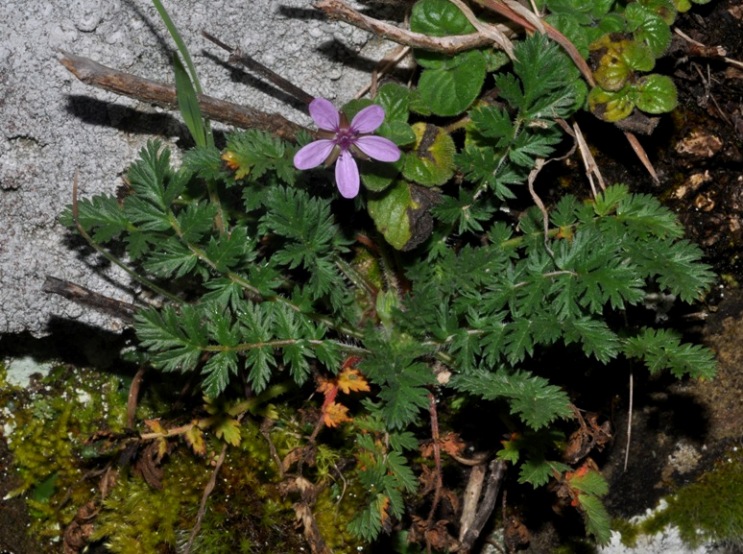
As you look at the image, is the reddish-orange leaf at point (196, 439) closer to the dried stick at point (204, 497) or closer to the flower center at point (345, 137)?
the dried stick at point (204, 497)

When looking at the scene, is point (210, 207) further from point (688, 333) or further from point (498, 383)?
point (688, 333)

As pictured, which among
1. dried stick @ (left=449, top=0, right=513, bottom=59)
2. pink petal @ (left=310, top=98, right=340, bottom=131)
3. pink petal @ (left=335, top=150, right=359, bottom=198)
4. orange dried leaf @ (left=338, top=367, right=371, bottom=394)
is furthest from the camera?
orange dried leaf @ (left=338, top=367, right=371, bottom=394)

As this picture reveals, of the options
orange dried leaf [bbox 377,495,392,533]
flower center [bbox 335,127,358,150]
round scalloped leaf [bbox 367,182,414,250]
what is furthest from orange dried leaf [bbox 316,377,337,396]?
flower center [bbox 335,127,358,150]

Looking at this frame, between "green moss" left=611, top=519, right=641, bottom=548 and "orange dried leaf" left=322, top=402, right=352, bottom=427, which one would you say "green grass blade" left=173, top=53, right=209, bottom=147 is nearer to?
"orange dried leaf" left=322, top=402, right=352, bottom=427

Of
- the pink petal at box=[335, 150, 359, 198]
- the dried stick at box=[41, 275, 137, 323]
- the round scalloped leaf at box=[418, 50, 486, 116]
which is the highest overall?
the round scalloped leaf at box=[418, 50, 486, 116]

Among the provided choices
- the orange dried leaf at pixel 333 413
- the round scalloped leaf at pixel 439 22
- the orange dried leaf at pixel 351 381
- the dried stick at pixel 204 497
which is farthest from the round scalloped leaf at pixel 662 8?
the dried stick at pixel 204 497

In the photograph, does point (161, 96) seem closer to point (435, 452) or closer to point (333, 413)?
point (333, 413)
